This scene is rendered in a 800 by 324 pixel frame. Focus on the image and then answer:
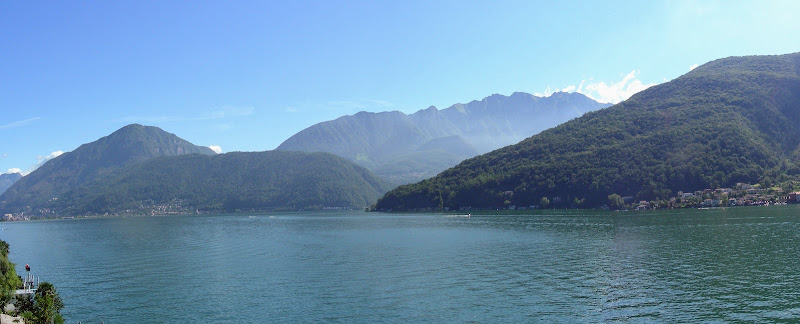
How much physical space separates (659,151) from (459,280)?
122041 millimetres

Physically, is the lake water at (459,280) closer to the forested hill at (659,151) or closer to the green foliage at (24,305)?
the green foliage at (24,305)

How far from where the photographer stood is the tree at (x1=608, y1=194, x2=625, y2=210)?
12950 centimetres

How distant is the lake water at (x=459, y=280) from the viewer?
30.9 meters

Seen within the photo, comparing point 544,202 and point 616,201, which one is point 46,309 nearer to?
point 616,201

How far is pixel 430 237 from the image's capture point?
77.9m

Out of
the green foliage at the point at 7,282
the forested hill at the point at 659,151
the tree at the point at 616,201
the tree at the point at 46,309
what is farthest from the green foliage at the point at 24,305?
the forested hill at the point at 659,151

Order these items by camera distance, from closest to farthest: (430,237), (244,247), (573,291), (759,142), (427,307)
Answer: (427,307) < (573,291) < (244,247) < (430,237) < (759,142)

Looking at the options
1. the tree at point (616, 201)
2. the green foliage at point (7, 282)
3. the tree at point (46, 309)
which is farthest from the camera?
the tree at point (616, 201)

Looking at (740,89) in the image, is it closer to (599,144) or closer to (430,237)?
(599,144)

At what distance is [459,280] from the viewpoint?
41125 millimetres

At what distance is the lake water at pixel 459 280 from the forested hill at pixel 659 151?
218 ft

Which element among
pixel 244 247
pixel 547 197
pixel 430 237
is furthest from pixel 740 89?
pixel 244 247

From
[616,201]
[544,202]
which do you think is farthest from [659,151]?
[544,202]

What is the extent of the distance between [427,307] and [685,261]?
85.9 feet
